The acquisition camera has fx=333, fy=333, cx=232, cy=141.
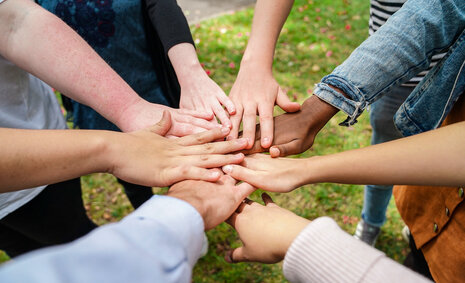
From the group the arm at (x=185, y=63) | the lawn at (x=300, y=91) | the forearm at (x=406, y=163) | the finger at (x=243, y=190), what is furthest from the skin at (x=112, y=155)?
the lawn at (x=300, y=91)

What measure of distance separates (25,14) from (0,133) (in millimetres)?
577

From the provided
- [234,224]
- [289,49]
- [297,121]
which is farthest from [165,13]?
[289,49]

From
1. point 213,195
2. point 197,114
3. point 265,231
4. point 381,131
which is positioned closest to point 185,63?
point 197,114

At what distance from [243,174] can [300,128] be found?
1.22ft

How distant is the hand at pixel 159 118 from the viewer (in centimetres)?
158

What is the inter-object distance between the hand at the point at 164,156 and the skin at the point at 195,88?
0.22m

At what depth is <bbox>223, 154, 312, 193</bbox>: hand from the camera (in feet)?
4.54

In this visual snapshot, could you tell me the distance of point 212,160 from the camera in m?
1.48

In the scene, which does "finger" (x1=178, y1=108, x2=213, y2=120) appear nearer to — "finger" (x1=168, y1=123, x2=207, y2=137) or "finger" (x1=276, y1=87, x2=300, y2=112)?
"finger" (x1=168, y1=123, x2=207, y2=137)

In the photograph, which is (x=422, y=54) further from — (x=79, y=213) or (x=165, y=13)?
(x=79, y=213)

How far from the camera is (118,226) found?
73 cm


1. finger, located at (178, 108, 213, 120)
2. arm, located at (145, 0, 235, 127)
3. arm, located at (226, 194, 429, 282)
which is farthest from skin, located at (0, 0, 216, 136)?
arm, located at (226, 194, 429, 282)

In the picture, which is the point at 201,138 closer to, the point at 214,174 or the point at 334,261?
the point at 214,174

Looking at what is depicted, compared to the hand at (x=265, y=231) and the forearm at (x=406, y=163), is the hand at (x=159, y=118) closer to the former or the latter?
the hand at (x=265, y=231)
